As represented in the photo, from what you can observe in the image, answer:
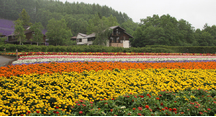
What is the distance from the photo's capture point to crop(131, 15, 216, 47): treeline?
1804 inches

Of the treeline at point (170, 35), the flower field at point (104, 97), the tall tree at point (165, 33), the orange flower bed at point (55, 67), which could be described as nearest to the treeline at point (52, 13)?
the tall tree at point (165, 33)

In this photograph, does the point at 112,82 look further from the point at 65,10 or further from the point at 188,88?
the point at 65,10

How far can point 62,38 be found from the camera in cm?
4650

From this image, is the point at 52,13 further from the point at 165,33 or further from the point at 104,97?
the point at 104,97

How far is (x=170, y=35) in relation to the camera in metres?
46.1

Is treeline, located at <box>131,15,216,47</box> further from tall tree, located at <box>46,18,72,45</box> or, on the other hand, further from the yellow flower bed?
the yellow flower bed

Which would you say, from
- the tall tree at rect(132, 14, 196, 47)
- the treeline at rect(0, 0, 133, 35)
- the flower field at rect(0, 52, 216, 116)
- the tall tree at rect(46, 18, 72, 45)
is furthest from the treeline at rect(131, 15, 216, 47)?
the flower field at rect(0, 52, 216, 116)

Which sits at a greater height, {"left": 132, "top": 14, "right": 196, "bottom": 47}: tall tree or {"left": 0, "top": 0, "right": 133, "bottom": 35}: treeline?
{"left": 0, "top": 0, "right": 133, "bottom": 35}: treeline

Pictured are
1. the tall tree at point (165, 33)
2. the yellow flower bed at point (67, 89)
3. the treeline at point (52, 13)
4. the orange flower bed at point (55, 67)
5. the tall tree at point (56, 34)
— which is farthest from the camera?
the treeline at point (52, 13)

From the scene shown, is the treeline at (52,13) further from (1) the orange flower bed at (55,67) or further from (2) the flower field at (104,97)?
(2) the flower field at (104,97)

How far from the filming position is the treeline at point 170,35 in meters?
45.8

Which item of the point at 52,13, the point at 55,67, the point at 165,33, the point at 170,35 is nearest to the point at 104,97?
the point at 55,67

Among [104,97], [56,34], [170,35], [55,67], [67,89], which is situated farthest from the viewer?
[56,34]

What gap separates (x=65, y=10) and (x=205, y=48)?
86537 millimetres
